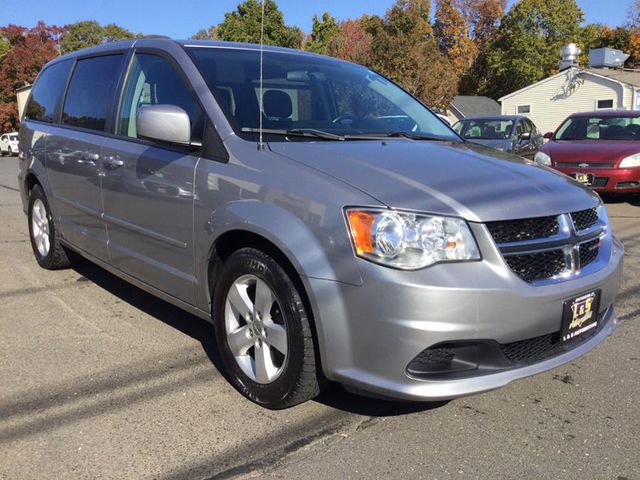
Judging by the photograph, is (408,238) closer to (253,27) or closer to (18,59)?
(253,27)

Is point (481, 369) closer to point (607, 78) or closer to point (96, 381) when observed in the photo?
point (96, 381)

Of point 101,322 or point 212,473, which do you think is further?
point 101,322

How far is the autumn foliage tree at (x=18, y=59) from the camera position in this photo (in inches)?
1955

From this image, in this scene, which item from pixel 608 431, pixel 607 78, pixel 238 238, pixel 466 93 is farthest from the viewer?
pixel 466 93

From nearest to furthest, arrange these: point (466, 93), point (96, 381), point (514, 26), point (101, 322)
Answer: point (96, 381)
point (101, 322)
point (514, 26)
point (466, 93)

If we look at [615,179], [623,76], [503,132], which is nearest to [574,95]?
[623,76]

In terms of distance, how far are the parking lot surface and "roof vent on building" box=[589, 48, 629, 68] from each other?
36.9 metres

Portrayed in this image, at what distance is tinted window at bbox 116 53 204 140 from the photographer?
11.0 feet

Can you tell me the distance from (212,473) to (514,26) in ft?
185

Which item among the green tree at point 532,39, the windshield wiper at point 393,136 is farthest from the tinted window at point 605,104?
the windshield wiper at point 393,136

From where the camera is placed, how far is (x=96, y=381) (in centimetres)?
336

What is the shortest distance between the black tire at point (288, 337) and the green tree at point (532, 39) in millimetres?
52342

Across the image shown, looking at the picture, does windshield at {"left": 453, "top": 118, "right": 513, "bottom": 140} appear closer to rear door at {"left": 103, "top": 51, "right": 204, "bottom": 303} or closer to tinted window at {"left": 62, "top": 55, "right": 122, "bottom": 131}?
tinted window at {"left": 62, "top": 55, "right": 122, "bottom": 131}

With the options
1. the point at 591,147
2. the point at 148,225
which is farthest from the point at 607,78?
the point at 148,225
